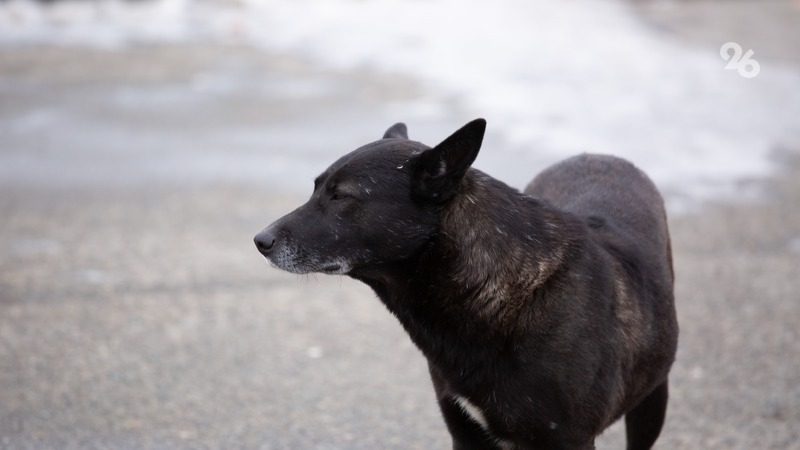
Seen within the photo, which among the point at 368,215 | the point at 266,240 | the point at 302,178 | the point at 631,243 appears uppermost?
the point at 368,215

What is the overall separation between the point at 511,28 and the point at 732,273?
9450 mm

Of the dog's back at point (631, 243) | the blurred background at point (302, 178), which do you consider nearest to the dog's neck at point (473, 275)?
the dog's back at point (631, 243)

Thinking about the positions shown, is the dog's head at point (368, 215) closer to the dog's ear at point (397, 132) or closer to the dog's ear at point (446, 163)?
the dog's ear at point (446, 163)

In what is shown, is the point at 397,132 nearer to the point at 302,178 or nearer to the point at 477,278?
the point at 477,278

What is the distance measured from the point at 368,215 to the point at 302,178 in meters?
6.34

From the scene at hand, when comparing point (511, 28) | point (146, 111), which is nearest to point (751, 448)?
point (146, 111)

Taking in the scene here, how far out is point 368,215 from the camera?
3555mm

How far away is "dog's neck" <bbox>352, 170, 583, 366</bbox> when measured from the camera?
352cm

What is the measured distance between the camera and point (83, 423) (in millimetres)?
5324

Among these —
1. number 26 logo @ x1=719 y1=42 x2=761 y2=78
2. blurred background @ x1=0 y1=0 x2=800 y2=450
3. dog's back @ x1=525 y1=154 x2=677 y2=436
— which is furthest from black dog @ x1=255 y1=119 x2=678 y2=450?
number 26 logo @ x1=719 y1=42 x2=761 y2=78

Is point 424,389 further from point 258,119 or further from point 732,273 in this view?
point 258,119

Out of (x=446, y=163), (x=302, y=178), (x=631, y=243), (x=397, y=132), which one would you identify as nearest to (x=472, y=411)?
(x=446, y=163)

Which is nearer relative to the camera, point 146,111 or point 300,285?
point 300,285

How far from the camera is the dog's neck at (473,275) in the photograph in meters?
3.52
